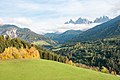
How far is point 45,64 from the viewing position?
80.8 metres

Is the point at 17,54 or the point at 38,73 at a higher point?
the point at 17,54

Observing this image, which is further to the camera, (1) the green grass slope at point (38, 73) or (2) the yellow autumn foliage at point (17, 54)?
(2) the yellow autumn foliage at point (17, 54)

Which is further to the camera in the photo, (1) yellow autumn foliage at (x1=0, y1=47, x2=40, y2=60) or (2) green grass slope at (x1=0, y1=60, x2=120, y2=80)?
(1) yellow autumn foliage at (x1=0, y1=47, x2=40, y2=60)

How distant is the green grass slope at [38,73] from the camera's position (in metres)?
61.1

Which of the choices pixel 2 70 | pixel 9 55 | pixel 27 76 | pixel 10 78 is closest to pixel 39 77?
pixel 27 76

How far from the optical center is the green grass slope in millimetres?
61062

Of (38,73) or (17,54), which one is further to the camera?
(17,54)

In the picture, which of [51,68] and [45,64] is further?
[45,64]

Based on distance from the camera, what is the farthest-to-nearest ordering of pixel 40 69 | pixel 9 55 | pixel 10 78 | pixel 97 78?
pixel 9 55, pixel 40 69, pixel 97 78, pixel 10 78

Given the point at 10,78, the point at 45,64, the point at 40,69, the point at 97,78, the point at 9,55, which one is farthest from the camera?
the point at 9,55

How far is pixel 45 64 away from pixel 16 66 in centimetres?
1042

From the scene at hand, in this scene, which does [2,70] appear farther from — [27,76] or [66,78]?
[66,78]

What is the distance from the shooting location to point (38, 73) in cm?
6656

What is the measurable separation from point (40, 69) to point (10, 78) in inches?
590
